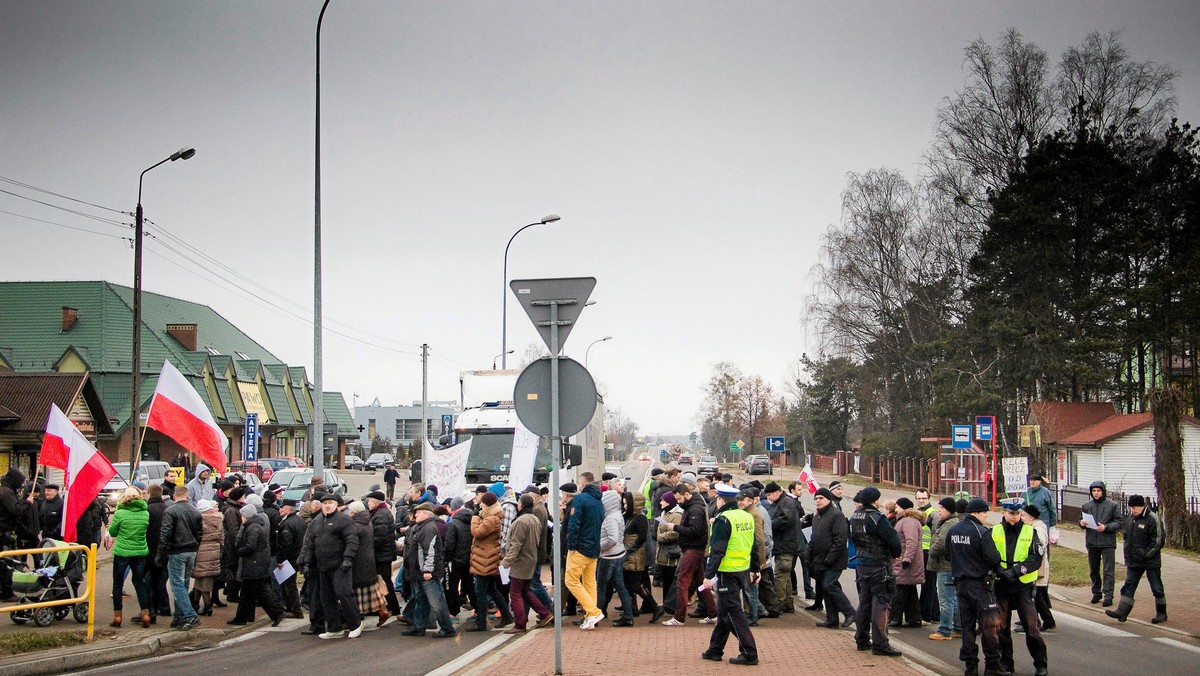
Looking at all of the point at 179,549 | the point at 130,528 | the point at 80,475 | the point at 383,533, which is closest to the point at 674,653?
the point at 383,533

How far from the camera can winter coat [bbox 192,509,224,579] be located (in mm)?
13148

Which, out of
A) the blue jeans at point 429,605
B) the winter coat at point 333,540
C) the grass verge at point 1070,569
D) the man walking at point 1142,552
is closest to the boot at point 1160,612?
the man walking at point 1142,552

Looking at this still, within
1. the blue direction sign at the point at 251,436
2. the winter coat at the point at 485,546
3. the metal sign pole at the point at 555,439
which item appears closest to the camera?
the metal sign pole at the point at 555,439

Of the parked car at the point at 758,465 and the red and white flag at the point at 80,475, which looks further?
the parked car at the point at 758,465

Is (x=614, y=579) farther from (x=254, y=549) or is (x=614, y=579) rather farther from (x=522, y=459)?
(x=522, y=459)

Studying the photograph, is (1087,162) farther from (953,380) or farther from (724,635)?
(724,635)

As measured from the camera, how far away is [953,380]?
4909cm

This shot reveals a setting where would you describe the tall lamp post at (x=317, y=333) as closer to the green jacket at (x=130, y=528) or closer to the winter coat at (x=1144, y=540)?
the green jacket at (x=130, y=528)

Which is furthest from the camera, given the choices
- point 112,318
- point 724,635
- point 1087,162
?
point 112,318

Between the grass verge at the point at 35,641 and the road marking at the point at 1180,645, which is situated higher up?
the grass verge at the point at 35,641

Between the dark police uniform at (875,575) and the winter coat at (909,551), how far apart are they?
1.33 meters

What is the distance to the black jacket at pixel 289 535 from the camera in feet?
44.3

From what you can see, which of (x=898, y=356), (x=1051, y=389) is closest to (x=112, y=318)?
(x=898, y=356)

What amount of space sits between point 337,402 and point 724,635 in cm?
7235
